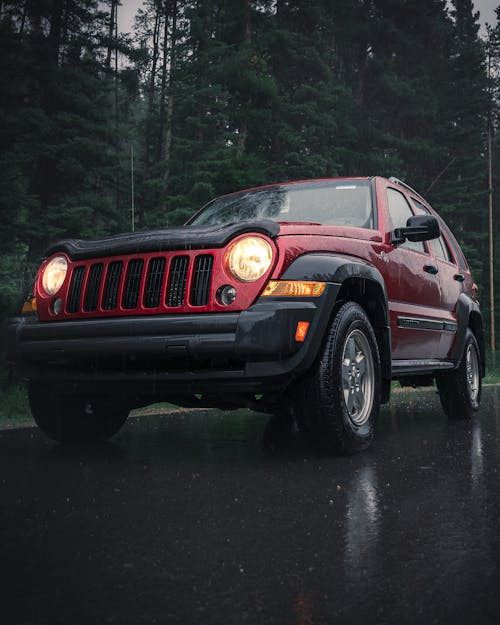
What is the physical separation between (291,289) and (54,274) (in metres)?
1.83

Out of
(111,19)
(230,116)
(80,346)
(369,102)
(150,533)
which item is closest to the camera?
(150,533)

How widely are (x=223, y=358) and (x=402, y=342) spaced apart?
218 centimetres

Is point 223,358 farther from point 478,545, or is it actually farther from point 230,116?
point 230,116

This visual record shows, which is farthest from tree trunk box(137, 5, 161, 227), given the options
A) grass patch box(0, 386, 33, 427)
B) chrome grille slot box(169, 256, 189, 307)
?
chrome grille slot box(169, 256, 189, 307)

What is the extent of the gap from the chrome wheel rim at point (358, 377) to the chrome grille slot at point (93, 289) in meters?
1.74

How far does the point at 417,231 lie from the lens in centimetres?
596

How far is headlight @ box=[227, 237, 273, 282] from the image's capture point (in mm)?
4613

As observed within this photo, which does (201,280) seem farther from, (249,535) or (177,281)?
(249,535)

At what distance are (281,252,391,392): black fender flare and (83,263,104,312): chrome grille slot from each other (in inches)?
52.7

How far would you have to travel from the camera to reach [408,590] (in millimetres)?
2320

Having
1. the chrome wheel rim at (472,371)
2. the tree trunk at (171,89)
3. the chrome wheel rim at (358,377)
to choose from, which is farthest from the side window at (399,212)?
the tree trunk at (171,89)

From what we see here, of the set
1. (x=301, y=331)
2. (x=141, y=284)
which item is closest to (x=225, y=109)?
(x=141, y=284)

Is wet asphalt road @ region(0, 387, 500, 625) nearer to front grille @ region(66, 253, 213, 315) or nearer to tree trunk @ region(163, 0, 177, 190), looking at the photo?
front grille @ region(66, 253, 213, 315)

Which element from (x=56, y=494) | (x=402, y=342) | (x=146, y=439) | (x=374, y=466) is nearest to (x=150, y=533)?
(x=56, y=494)
